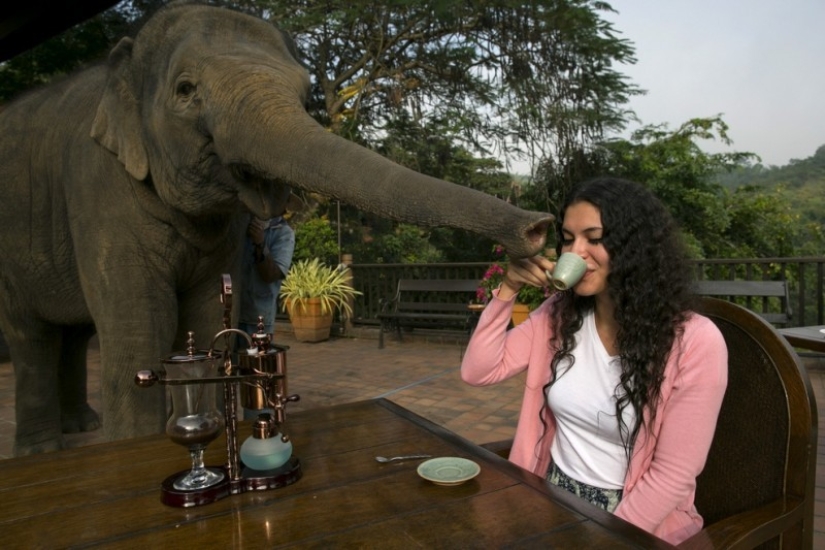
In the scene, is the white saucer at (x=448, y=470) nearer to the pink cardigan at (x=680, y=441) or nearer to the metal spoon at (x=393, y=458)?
the metal spoon at (x=393, y=458)

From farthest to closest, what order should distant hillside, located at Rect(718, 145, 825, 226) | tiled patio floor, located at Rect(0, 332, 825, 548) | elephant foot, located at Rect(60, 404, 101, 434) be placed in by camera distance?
1. distant hillside, located at Rect(718, 145, 825, 226)
2. tiled patio floor, located at Rect(0, 332, 825, 548)
3. elephant foot, located at Rect(60, 404, 101, 434)

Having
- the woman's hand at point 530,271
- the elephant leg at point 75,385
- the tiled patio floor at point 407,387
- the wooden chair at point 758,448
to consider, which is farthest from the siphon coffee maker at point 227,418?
the elephant leg at point 75,385

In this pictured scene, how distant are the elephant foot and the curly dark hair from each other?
10.4 ft

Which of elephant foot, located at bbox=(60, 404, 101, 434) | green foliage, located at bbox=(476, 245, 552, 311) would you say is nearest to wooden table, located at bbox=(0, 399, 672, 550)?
elephant foot, located at bbox=(60, 404, 101, 434)

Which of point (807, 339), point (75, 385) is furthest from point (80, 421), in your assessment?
→ point (807, 339)

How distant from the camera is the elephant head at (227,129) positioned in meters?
1.45

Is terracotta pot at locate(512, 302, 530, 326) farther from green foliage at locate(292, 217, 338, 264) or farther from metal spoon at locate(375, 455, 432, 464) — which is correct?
metal spoon at locate(375, 455, 432, 464)

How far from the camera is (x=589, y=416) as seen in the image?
1.58 m

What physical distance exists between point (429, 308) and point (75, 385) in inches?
187

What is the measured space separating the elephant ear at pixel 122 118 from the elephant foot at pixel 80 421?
222 centimetres

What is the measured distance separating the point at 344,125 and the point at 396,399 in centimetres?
644

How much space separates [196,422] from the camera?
1255 mm

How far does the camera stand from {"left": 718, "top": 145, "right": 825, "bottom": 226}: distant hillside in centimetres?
1462

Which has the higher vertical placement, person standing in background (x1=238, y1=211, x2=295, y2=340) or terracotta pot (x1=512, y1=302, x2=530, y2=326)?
person standing in background (x1=238, y1=211, x2=295, y2=340)
